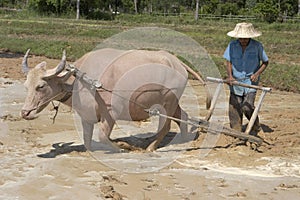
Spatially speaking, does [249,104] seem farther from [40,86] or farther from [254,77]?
[40,86]

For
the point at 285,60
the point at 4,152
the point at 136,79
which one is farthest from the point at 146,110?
the point at 285,60

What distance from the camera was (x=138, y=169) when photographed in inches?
233

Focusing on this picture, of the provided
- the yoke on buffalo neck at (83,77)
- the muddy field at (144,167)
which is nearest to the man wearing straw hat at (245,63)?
the muddy field at (144,167)

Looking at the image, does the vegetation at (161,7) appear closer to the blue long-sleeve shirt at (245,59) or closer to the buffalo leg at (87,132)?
the blue long-sleeve shirt at (245,59)

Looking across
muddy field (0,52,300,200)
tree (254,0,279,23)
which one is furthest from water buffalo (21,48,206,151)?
tree (254,0,279,23)

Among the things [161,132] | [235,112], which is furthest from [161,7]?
[161,132]

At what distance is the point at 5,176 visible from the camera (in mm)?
5562

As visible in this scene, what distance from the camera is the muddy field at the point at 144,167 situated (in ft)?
17.1

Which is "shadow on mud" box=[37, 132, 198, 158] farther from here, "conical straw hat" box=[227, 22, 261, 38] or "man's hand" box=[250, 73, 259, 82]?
"conical straw hat" box=[227, 22, 261, 38]

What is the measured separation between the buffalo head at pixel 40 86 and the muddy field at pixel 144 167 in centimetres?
68

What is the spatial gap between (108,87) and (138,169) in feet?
3.65

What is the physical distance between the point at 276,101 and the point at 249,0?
53.6m

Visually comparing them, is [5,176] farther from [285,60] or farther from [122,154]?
[285,60]

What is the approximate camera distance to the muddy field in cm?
520
